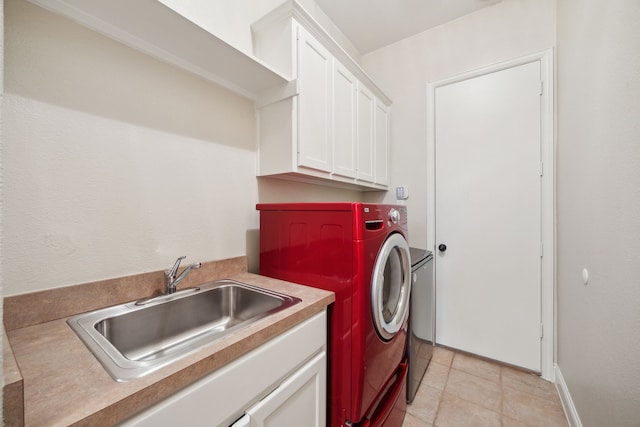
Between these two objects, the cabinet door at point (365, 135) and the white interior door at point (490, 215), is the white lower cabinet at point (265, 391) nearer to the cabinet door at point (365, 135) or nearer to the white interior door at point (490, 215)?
the cabinet door at point (365, 135)

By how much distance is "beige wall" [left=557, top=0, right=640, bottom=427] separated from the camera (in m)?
0.91

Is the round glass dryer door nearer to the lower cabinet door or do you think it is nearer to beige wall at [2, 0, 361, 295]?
the lower cabinet door

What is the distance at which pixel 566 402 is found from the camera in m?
1.56

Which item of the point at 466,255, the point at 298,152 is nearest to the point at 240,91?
the point at 298,152

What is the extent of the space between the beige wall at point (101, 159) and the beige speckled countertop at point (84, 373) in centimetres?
20

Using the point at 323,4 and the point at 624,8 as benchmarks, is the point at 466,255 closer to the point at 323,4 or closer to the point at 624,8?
the point at 624,8

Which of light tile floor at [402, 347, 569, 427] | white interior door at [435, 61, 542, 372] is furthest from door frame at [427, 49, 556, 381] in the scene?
light tile floor at [402, 347, 569, 427]

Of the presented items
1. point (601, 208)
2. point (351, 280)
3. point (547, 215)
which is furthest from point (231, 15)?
point (547, 215)

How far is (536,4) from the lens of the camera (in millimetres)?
1952

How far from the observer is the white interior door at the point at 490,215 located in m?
1.96

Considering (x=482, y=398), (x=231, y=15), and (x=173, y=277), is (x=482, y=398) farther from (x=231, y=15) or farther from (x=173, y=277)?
(x=231, y=15)

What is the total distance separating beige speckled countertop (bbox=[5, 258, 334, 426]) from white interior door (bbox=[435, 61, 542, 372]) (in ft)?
6.18

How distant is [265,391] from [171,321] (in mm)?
557

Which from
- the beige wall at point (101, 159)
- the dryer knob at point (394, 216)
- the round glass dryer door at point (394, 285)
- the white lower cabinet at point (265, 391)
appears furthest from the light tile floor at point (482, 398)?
the beige wall at point (101, 159)
